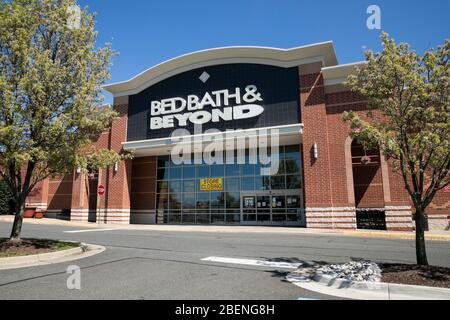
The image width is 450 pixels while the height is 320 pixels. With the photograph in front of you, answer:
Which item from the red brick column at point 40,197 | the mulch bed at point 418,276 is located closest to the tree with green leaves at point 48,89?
the mulch bed at point 418,276

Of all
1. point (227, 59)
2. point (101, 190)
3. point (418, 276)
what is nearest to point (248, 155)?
point (227, 59)

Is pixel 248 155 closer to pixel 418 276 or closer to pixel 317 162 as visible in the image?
pixel 317 162

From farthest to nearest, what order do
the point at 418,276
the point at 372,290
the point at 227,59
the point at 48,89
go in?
the point at 227,59, the point at 48,89, the point at 418,276, the point at 372,290

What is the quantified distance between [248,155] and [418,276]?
18.6 metres

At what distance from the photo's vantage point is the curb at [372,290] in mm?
5586

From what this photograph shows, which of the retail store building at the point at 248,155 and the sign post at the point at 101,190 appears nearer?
the retail store building at the point at 248,155

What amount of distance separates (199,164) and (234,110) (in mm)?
5852

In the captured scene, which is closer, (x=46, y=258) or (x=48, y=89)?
(x=46, y=258)

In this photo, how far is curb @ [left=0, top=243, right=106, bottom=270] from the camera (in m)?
8.49

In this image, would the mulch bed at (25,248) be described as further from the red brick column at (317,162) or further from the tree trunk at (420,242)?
the red brick column at (317,162)

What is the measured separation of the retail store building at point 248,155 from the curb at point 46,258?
43.4 feet

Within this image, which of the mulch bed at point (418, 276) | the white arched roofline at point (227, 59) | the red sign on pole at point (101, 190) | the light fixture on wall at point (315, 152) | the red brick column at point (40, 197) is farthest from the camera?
the red brick column at point (40, 197)

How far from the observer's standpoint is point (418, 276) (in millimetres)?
6473

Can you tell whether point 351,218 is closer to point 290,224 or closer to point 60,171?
point 290,224
